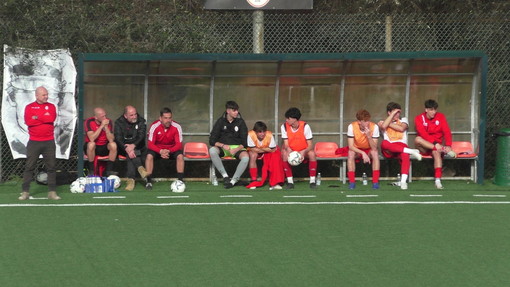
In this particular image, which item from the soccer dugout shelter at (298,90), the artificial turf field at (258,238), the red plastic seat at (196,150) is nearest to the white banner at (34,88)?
the soccer dugout shelter at (298,90)

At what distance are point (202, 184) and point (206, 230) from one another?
176 inches

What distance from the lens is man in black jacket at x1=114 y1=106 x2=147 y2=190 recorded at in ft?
46.8

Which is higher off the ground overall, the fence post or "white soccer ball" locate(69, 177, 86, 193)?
the fence post

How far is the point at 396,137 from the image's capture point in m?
14.5

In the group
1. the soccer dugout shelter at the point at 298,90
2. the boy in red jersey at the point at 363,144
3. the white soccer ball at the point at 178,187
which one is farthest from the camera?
the soccer dugout shelter at the point at 298,90

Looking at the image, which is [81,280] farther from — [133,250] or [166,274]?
[133,250]

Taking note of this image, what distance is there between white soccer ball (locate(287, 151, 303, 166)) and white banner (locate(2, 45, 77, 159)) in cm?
354

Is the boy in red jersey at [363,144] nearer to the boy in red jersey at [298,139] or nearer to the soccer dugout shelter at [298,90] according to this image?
the boy in red jersey at [298,139]

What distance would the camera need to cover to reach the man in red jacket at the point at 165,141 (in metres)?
14.3

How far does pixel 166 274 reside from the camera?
8.23 metres

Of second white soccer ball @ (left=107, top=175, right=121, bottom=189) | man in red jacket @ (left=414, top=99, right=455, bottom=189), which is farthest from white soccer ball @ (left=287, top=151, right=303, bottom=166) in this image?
second white soccer ball @ (left=107, top=175, right=121, bottom=189)

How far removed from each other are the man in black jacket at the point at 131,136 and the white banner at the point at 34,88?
0.98 meters

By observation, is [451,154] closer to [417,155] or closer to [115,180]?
[417,155]

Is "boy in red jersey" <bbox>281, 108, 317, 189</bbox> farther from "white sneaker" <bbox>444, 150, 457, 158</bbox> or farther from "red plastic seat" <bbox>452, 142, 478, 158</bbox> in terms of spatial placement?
"red plastic seat" <bbox>452, 142, 478, 158</bbox>
